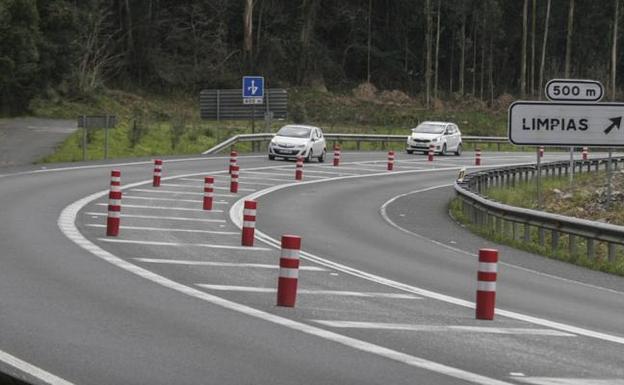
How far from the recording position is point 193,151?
170 feet

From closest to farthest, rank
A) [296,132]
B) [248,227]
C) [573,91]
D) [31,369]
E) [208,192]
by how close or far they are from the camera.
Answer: [31,369]
[248,227]
[208,192]
[573,91]
[296,132]

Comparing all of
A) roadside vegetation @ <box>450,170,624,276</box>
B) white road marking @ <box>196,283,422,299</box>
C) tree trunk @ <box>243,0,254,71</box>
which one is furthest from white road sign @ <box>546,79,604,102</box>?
tree trunk @ <box>243,0,254,71</box>

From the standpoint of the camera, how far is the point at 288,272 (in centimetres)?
1298

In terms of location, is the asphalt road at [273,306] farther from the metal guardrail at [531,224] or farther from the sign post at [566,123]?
the sign post at [566,123]

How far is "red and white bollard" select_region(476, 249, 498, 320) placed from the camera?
12820mm

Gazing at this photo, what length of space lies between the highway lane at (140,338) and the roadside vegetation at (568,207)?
7.85 m

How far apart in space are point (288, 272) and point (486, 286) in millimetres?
1980

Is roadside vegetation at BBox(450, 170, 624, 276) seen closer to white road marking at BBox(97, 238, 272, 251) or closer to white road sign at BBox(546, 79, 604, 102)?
white road sign at BBox(546, 79, 604, 102)

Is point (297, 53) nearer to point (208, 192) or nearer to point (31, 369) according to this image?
point (208, 192)

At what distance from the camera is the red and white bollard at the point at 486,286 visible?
12.8 metres

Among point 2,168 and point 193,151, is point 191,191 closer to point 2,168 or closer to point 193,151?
point 2,168

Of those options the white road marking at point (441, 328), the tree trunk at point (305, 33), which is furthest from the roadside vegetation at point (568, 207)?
the tree trunk at point (305, 33)

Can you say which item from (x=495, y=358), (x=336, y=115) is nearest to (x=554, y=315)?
(x=495, y=358)

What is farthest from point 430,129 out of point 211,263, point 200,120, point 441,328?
point 441,328
